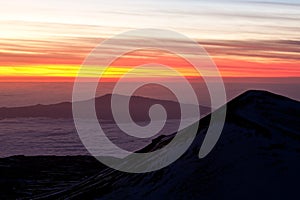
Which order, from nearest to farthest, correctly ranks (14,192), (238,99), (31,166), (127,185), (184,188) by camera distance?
(184,188), (127,185), (238,99), (14,192), (31,166)

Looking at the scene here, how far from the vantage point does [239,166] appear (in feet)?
97.1

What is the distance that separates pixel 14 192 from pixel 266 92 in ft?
105

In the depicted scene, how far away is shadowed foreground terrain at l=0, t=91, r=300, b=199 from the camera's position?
28062mm

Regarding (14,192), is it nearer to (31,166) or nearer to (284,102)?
(284,102)

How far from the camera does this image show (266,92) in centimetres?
3500

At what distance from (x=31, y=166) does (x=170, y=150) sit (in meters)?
72.0

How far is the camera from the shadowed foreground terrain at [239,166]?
28.1 meters

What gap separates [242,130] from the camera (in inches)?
1256

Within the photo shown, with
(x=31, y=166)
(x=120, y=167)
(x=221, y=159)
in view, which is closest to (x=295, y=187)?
(x=221, y=159)

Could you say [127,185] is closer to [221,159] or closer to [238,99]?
[221,159]

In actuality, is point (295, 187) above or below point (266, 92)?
below

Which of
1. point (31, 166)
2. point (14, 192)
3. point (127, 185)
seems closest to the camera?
point (127, 185)

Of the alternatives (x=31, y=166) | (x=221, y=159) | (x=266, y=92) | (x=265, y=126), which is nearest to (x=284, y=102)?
(x=266, y=92)

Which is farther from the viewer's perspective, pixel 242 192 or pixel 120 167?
pixel 120 167
